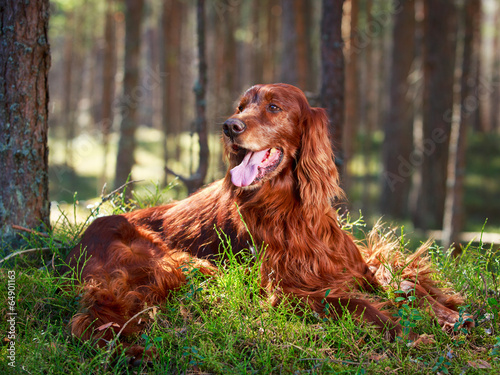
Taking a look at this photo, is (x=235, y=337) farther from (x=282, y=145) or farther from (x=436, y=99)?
(x=436, y=99)

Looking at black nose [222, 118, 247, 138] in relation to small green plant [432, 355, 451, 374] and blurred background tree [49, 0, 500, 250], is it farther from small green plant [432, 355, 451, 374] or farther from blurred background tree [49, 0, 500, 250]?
Result: small green plant [432, 355, 451, 374]

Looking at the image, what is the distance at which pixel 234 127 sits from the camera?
9.11 feet

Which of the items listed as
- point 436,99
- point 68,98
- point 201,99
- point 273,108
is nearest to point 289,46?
point 436,99

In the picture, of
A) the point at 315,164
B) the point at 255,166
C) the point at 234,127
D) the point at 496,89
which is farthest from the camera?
the point at 496,89

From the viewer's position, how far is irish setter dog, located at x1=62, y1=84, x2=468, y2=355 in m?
2.79

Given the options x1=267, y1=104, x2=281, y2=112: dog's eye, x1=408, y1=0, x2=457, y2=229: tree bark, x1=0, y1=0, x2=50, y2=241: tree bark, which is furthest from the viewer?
x1=408, y1=0, x2=457, y2=229: tree bark

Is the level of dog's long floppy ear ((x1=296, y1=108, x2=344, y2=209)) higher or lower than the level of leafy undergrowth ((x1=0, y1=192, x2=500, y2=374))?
higher

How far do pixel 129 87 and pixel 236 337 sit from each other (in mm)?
7481

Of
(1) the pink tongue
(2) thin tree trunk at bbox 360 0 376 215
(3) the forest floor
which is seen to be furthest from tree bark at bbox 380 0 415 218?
(1) the pink tongue

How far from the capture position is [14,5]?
3482 millimetres

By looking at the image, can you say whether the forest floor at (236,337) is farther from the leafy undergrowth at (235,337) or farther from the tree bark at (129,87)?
the tree bark at (129,87)

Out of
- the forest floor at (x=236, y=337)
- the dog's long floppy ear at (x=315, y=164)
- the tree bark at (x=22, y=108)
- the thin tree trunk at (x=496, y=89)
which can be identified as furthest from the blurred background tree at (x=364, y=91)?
the thin tree trunk at (x=496, y=89)

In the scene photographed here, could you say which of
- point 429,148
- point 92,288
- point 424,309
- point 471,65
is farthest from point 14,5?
point 429,148

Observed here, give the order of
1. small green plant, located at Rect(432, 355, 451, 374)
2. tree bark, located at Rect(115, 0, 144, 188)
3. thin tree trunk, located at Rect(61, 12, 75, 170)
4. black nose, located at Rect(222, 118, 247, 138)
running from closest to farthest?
small green plant, located at Rect(432, 355, 451, 374) → black nose, located at Rect(222, 118, 247, 138) → tree bark, located at Rect(115, 0, 144, 188) → thin tree trunk, located at Rect(61, 12, 75, 170)
